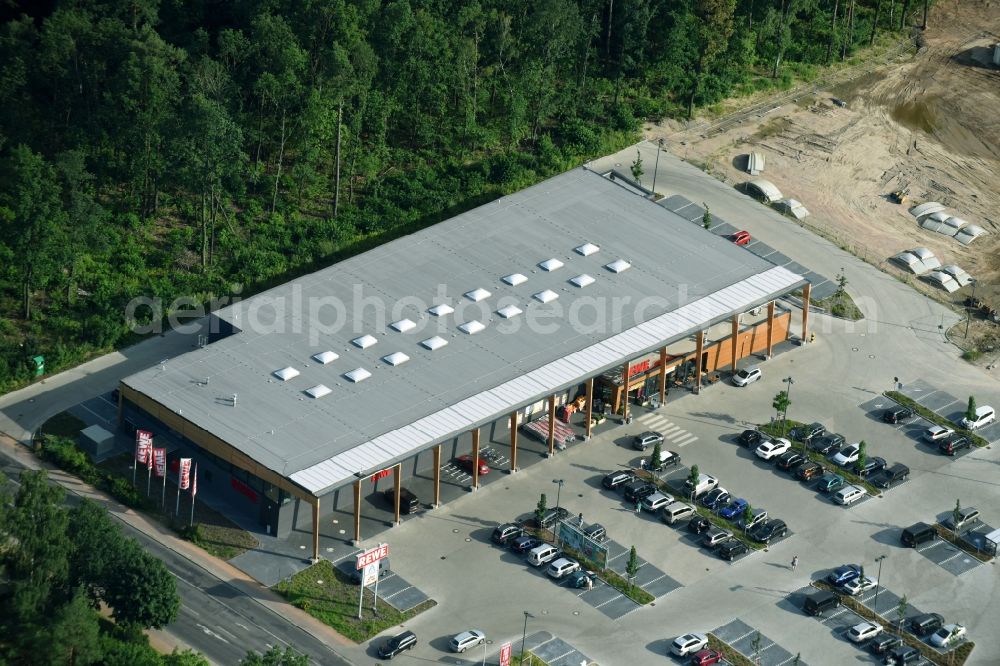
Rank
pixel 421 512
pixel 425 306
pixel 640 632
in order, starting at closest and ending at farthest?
1. pixel 640 632
2. pixel 421 512
3. pixel 425 306

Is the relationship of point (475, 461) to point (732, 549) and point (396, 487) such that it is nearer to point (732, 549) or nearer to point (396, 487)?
point (396, 487)

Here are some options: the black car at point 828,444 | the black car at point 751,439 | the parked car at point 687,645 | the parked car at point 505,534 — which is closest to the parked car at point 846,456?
the black car at point 828,444

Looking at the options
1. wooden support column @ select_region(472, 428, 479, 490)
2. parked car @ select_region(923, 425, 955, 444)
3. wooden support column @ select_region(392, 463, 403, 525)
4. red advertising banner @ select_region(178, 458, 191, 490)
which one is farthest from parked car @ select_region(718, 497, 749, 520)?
red advertising banner @ select_region(178, 458, 191, 490)

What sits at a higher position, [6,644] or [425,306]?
[425,306]

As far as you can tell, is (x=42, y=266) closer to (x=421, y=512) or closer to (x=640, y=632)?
(x=421, y=512)

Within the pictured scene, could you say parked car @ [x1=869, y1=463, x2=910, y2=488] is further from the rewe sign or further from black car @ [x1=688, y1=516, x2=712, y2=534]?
the rewe sign

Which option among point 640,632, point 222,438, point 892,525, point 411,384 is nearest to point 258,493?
point 222,438

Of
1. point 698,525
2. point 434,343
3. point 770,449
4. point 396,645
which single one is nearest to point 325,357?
point 434,343
